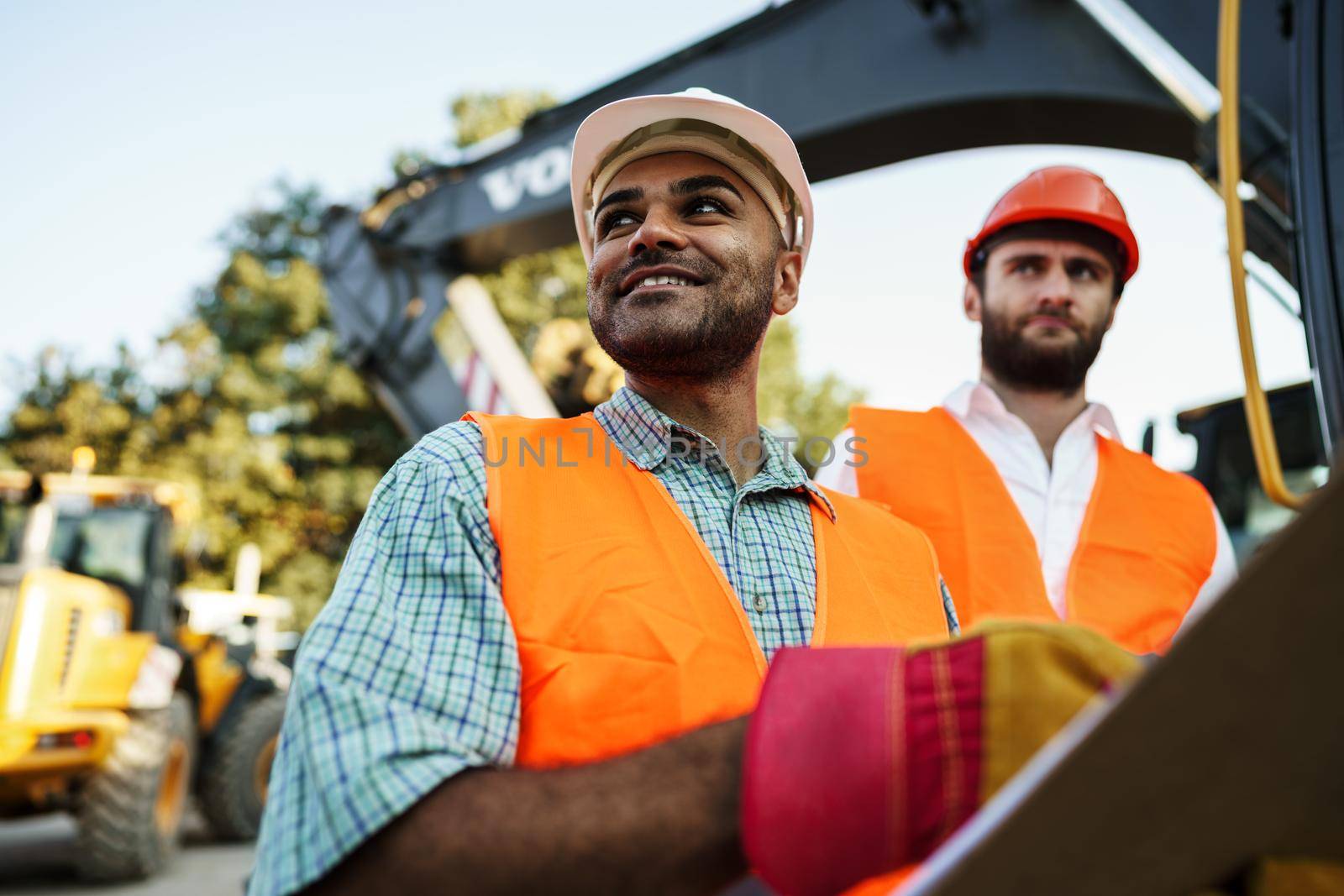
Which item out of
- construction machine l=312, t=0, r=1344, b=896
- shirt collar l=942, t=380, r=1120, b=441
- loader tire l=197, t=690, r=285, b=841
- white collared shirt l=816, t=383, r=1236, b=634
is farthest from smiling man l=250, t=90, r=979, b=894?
→ loader tire l=197, t=690, r=285, b=841

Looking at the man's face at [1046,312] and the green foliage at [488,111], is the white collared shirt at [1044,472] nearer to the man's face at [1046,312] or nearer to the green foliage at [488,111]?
the man's face at [1046,312]

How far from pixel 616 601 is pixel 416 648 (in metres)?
0.27

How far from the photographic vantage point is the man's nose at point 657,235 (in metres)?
1.90

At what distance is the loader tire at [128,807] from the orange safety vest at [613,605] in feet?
17.9

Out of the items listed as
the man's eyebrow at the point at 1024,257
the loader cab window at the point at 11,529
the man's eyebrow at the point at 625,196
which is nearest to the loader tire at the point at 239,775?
the loader cab window at the point at 11,529

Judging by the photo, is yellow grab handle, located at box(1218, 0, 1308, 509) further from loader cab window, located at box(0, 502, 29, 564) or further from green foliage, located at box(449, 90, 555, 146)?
green foliage, located at box(449, 90, 555, 146)

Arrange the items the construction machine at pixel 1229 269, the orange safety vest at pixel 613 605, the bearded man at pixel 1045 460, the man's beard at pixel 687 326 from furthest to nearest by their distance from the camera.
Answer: the bearded man at pixel 1045 460, the man's beard at pixel 687 326, the orange safety vest at pixel 613 605, the construction machine at pixel 1229 269

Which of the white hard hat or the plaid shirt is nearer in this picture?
the plaid shirt

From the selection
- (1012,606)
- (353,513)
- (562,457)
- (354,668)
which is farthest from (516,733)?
(353,513)

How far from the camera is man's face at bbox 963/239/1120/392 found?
2.78 metres

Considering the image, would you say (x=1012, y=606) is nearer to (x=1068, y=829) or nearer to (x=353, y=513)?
(x=1068, y=829)

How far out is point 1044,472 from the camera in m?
2.76

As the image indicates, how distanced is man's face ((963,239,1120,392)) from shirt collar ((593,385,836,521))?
3.82ft

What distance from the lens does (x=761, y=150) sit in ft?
6.87
